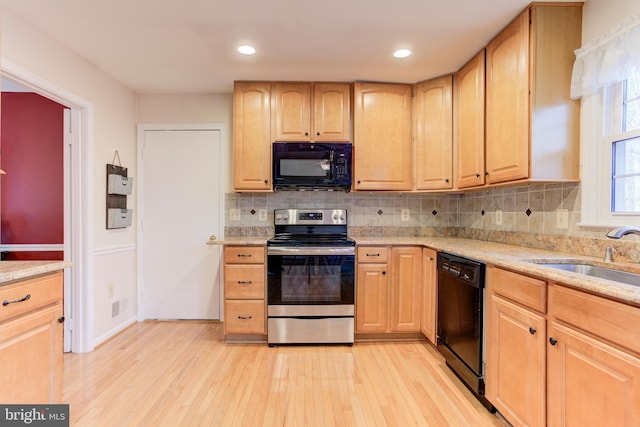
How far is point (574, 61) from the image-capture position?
1.78 m

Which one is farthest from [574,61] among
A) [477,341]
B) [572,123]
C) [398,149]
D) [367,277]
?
[367,277]

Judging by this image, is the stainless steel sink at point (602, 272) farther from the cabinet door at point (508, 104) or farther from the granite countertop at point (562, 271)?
the cabinet door at point (508, 104)

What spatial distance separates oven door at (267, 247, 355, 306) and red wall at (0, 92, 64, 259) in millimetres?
2311

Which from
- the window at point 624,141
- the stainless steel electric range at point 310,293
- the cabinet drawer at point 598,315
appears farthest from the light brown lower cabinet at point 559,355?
the stainless steel electric range at point 310,293

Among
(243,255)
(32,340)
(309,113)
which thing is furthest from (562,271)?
(32,340)

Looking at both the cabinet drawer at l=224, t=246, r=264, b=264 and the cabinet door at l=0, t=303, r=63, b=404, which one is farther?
the cabinet drawer at l=224, t=246, r=264, b=264

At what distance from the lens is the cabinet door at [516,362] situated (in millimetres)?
1323

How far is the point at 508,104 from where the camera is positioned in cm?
195

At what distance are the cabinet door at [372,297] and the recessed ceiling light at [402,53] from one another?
1.68 metres

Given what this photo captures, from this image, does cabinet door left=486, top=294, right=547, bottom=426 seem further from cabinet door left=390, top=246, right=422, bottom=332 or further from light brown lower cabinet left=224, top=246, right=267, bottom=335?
light brown lower cabinet left=224, top=246, right=267, bottom=335

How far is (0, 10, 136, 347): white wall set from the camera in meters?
1.92

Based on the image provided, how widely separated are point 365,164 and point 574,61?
5.05ft

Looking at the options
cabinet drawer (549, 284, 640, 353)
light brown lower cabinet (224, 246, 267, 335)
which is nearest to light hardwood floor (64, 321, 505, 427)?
light brown lower cabinet (224, 246, 267, 335)

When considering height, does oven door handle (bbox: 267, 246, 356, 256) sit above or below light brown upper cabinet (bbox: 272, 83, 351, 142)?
below
